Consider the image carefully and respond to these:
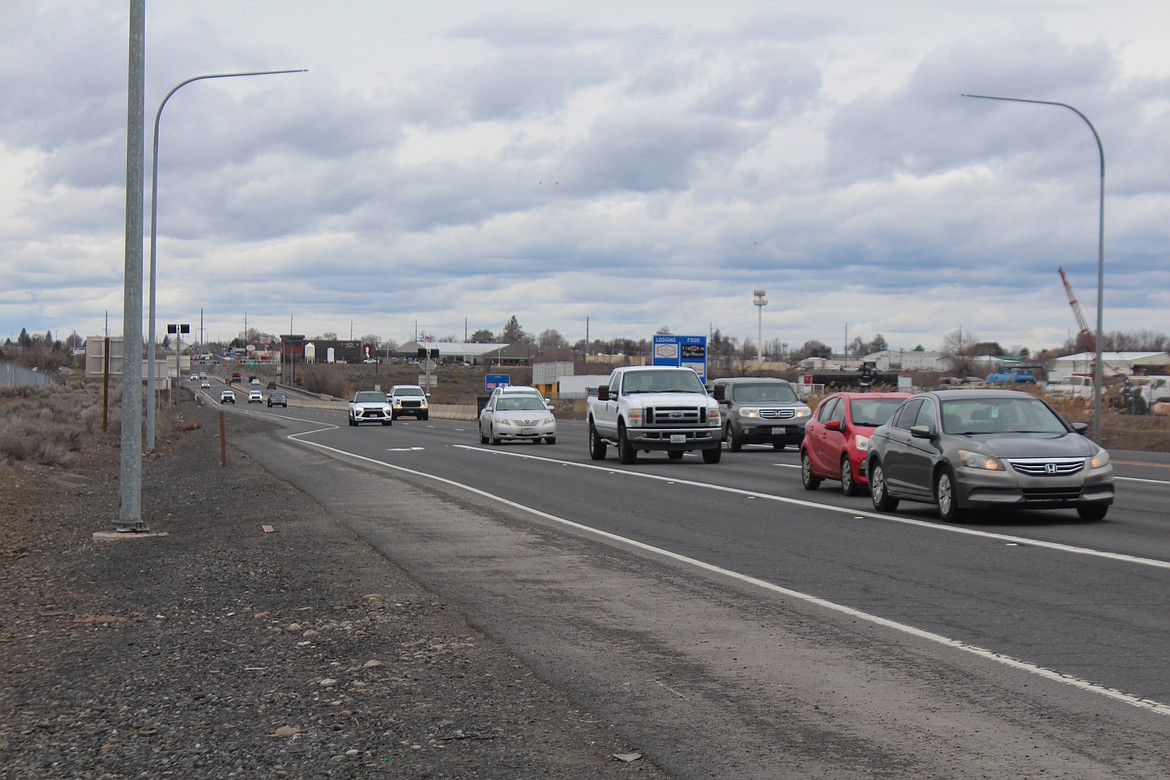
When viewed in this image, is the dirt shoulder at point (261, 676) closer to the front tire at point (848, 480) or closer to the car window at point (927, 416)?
the car window at point (927, 416)

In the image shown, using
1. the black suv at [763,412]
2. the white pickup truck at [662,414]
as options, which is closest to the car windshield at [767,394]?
the black suv at [763,412]

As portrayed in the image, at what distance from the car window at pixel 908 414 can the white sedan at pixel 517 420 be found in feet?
71.6

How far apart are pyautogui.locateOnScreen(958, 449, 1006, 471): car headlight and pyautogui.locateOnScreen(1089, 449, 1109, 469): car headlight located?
1.12 m

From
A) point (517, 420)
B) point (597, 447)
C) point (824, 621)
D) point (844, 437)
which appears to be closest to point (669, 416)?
point (597, 447)

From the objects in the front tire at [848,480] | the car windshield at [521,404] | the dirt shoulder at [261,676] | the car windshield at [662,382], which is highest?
the car windshield at [662,382]

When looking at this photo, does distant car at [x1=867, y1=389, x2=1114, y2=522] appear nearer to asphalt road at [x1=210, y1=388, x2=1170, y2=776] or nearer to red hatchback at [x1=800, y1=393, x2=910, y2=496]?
asphalt road at [x1=210, y1=388, x2=1170, y2=776]

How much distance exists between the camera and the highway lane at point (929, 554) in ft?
28.7

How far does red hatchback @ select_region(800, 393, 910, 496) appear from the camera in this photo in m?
20.3

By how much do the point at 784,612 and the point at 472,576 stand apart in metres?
3.36

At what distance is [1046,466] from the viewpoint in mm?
15344

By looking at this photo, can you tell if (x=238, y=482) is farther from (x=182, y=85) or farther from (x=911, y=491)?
(x=911, y=491)

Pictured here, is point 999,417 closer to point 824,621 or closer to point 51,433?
point 824,621

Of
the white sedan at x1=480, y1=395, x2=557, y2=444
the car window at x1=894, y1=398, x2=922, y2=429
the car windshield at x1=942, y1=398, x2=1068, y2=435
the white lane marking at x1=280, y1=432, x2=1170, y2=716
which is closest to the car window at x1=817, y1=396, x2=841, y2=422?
the car window at x1=894, y1=398, x2=922, y2=429

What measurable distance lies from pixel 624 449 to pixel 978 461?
46.9 feet
